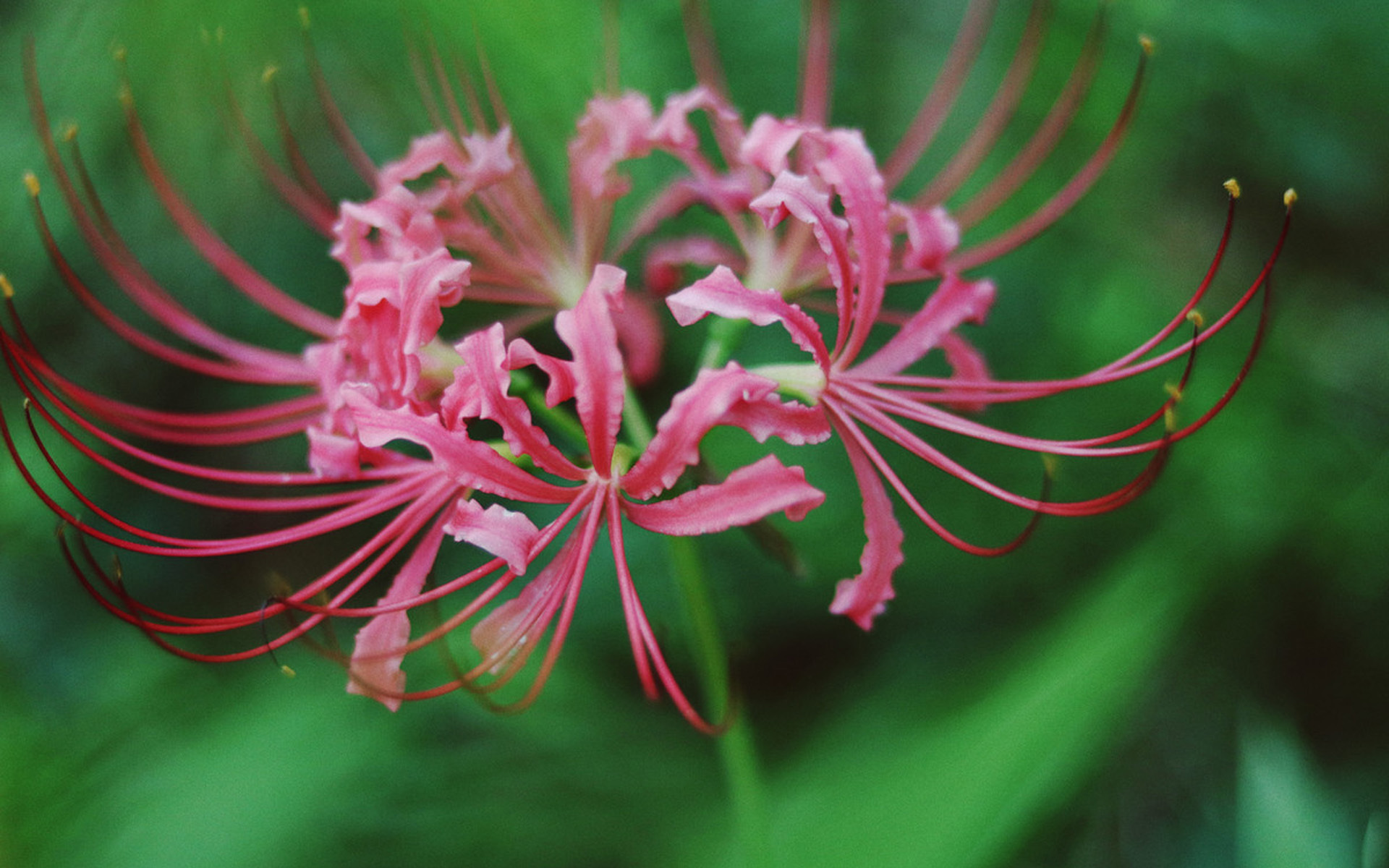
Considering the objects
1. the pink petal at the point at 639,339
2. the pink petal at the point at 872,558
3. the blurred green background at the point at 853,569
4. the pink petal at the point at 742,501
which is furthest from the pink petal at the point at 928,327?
the blurred green background at the point at 853,569

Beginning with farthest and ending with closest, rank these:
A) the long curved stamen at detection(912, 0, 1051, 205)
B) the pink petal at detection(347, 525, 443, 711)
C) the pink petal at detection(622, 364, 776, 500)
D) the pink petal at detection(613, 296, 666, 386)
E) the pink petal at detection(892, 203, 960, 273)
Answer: the pink petal at detection(613, 296, 666, 386), the long curved stamen at detection(912, 0, 1051, 205), the pink petal at detection(892, 203, 960, 273), the pink petal at detection(347, 525, 443, 711), the pink petal at detection(622, 364, 776, 500)

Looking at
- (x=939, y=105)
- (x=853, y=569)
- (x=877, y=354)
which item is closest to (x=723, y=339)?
(x=877, y=354)

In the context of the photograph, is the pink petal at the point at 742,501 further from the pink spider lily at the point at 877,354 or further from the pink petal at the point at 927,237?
the pink petal at the point at 927,237

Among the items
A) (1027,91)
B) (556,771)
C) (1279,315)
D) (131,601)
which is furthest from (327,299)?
(1279,315)

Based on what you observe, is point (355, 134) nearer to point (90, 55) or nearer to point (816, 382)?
point (90, 55)

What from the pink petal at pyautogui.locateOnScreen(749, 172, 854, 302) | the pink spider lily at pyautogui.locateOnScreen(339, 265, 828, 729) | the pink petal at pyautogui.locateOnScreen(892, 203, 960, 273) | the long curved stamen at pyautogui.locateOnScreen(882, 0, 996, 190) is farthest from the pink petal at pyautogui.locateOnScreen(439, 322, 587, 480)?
the long curved stamen at pyautogui.locateOnScreen(882, 0, 996, 190)

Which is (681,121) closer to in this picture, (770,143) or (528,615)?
(770,143)

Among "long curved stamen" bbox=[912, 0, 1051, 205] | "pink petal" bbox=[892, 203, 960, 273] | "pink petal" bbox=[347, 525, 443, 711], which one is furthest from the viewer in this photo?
"long curved stamen" bbox=[912, 0, 1051, 205]

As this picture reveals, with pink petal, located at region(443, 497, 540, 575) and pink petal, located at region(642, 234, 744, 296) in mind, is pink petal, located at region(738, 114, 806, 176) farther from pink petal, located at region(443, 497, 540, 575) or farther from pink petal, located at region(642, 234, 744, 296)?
pink petal, located at region(443, 497, 540, 575)
